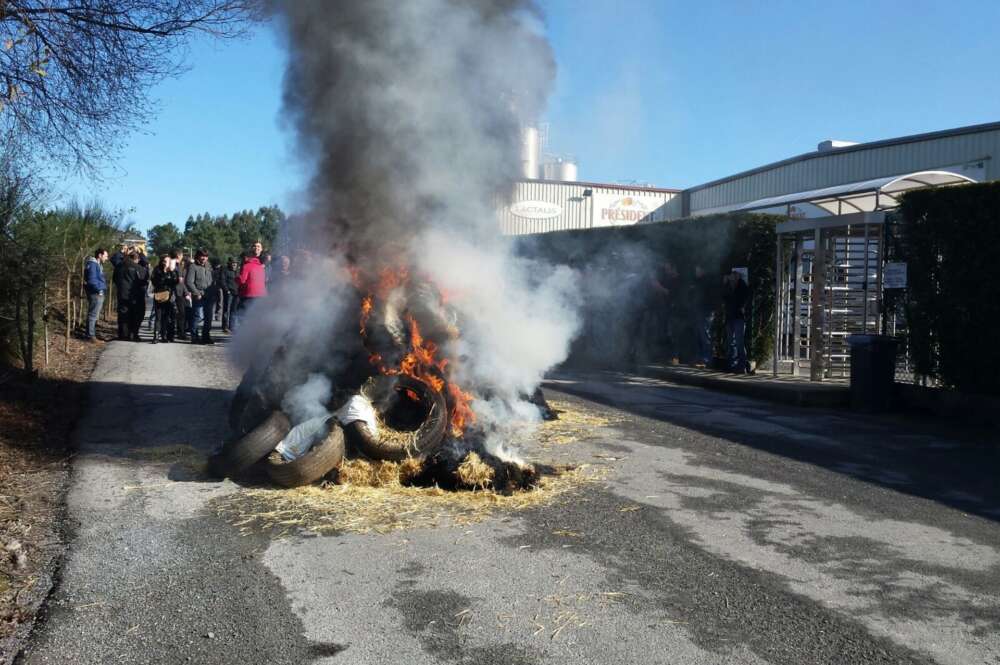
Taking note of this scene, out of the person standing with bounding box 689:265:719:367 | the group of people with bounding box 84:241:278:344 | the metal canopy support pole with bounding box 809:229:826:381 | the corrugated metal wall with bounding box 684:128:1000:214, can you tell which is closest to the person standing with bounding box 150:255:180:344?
the group of people with bounding box 84:241:278:344

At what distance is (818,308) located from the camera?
1291 cm

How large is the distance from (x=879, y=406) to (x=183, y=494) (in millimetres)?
8967

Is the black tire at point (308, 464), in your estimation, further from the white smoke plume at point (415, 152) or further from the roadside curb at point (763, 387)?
the roadside curb at point (763, 387)

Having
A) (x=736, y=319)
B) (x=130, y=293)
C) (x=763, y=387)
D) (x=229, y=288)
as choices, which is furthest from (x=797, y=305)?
(x=130, y=293)

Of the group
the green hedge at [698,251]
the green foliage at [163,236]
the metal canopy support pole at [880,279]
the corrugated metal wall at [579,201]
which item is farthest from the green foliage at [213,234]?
the metal canopy support pole at [880,279]

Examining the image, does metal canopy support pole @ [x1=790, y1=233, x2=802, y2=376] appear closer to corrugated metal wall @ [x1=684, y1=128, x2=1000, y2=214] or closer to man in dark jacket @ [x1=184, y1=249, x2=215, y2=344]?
corrugated metal wall @ [x1=684, y1=128, x2=1000, y2=214]

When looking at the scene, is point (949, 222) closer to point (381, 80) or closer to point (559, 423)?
point (559, 423)

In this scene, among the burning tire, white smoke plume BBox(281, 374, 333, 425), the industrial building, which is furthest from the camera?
the industrial building

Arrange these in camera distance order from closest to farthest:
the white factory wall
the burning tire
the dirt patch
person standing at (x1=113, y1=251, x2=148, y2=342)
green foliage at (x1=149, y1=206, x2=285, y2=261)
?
the dirt patch
the burning tire
person standing at (x1=113, y1=251, x2=148, y2=342)
the white factory wall
green foliage at (x1=149, y1=206, x2=285, y2=261)

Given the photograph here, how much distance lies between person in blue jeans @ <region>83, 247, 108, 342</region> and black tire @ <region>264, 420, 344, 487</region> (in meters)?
11.5

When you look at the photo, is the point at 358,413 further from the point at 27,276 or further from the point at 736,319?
the point at 736,319

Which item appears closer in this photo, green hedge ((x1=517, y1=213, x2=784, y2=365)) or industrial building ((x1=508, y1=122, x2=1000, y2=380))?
industrial building ((x1=508, y1=122, x2=1000, y2=380))

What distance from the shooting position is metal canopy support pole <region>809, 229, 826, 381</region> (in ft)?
41.9

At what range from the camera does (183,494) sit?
6113mm
